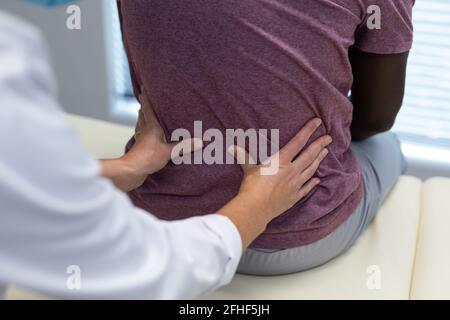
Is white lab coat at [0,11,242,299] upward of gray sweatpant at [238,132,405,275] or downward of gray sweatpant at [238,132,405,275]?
upward

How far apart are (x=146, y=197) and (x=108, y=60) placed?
1.06 metres

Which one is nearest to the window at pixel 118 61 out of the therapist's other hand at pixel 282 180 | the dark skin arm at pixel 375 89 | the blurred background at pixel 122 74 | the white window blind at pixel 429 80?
the blurred background at pixel 122 74

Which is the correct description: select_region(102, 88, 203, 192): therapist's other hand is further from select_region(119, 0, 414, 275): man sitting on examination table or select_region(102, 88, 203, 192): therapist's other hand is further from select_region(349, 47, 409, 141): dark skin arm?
select_region(349, 47, 409, 141): dark skin arm

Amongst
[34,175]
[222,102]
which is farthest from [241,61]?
[34,175]

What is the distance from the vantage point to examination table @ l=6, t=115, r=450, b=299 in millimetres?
1037

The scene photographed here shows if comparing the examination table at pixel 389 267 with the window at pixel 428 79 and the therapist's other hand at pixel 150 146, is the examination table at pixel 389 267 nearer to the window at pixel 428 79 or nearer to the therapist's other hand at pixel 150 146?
the therapist's other hand at pixel 150 146

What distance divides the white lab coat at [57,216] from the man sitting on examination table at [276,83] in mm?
285

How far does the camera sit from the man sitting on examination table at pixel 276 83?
860 millimetres

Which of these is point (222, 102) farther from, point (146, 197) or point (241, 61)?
point (146, 197)

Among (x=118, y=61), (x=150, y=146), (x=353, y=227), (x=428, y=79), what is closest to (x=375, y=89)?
(x=353, y=227)

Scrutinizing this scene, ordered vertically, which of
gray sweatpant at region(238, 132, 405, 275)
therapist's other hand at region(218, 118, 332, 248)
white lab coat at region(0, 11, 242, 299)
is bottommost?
gray sweatpant at region(238, 132, 405, 275)

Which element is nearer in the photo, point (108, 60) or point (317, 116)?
point (317, 116)

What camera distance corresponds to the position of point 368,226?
1.19m

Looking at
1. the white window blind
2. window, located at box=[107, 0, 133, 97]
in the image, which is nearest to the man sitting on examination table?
the white window blind
